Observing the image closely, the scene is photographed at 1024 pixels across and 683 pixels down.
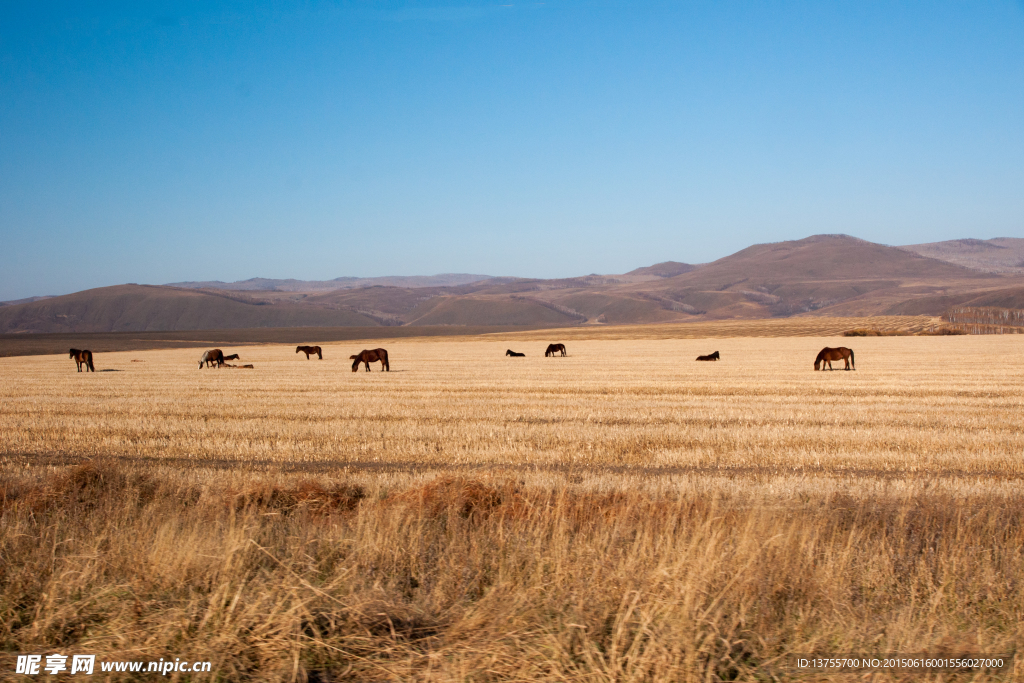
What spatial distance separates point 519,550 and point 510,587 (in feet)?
2.20

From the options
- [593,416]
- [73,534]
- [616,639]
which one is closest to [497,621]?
[616,639]

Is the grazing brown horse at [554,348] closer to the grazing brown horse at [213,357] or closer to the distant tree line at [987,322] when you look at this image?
the grazing brown horse at [213,357]

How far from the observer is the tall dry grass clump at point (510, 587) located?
415cm

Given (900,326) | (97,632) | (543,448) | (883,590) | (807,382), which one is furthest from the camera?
(900,326)

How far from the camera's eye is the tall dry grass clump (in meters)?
4.15

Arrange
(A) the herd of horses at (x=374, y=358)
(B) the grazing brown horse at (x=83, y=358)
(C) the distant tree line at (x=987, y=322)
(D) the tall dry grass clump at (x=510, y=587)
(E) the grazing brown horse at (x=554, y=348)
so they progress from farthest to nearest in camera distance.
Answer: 1. (C) the distant tree line at (x=987, y=322)
2. (E) the grazing brown horse at (x=554, y=348)
3. (B) the grazing brown horse at (x=83, y=358)
4. (A) the herd of horses at (x=374, y=358)
5. (D) the tall dry grass clump at (x=510, y=587)

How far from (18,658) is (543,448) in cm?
887

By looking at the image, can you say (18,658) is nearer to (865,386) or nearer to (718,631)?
(718,631)

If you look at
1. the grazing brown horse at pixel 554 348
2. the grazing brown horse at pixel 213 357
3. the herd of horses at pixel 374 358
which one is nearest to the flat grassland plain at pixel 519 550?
the herd of horses at pixel 374 358

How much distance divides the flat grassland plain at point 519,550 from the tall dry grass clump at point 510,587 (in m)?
0.02

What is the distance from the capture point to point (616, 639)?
13.6 feet

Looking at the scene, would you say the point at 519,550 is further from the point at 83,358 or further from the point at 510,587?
the point at 83,358

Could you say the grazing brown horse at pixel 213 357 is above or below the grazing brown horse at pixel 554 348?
above

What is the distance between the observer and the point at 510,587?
16.7 ft
